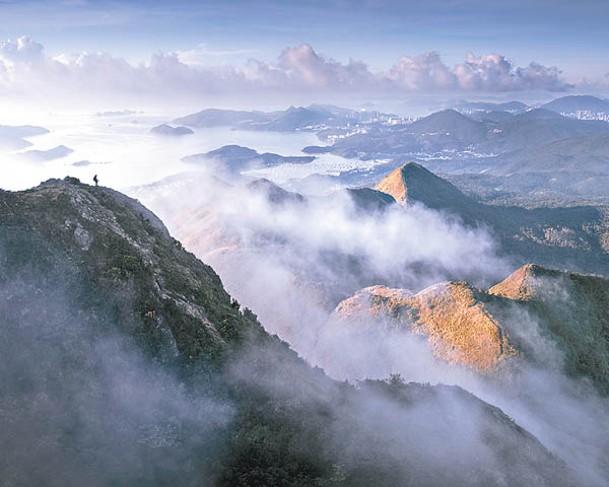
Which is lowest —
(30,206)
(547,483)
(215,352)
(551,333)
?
(551,333)

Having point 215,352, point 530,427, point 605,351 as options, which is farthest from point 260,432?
point 605,351

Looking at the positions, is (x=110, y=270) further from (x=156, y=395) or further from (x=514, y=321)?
(x=514, y=321)

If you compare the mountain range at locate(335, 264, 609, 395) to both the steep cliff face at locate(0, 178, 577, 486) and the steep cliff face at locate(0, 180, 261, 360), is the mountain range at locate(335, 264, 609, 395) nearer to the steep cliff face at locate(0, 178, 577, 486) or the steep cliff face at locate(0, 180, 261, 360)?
the steep cliff face at locate(0, 178, 577, 486)

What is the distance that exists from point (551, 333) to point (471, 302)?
1865 cm

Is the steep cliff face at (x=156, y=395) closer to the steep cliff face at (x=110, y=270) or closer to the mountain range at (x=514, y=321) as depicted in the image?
the steep cliff face at (x=110, y=270)

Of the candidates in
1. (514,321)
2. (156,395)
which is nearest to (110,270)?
(156,395)

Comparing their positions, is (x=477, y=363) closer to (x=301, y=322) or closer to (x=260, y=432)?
(x=301, y=322)

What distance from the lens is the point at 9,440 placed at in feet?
104

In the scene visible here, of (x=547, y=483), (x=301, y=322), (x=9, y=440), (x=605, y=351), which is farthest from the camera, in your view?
(x=301, y=322)

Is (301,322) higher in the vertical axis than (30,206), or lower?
lower

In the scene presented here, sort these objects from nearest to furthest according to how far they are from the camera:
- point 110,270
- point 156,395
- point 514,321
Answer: point 156,395 → point 110,270 → point 514,321

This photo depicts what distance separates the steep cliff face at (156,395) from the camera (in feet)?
113

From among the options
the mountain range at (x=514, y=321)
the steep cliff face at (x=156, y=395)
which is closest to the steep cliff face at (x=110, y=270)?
the steep cliff face at (x=156, y=395)

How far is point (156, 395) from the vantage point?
40.8m
